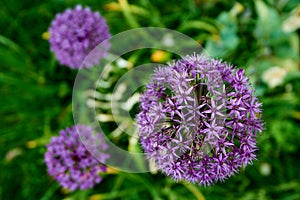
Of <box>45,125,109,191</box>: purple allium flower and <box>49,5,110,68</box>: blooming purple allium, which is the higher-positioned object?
<box>49,5,110,68</box>: blooming purple allium

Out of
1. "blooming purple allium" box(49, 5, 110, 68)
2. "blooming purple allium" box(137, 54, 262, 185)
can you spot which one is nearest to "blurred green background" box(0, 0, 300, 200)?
"blooming purple allium" box(49, 5, 110, 68)

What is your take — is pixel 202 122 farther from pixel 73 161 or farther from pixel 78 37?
pixel 78 37

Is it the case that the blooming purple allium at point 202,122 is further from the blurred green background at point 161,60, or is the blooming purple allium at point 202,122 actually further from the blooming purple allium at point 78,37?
the blurred green background at point 161,60

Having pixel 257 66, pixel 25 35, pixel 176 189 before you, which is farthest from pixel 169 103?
pixel 25 35

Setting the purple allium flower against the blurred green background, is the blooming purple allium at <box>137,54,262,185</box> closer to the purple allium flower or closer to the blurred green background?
the purple allium flower

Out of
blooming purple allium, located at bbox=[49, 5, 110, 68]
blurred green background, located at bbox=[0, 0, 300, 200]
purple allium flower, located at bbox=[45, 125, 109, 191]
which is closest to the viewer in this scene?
purple allium flower, located at bbox=[45, 125, 109, 191]

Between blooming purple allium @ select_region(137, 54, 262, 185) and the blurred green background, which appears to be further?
the blurred green background

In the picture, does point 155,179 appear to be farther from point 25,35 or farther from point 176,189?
point 25,35

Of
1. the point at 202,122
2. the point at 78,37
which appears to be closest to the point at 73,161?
the point at 78,37
